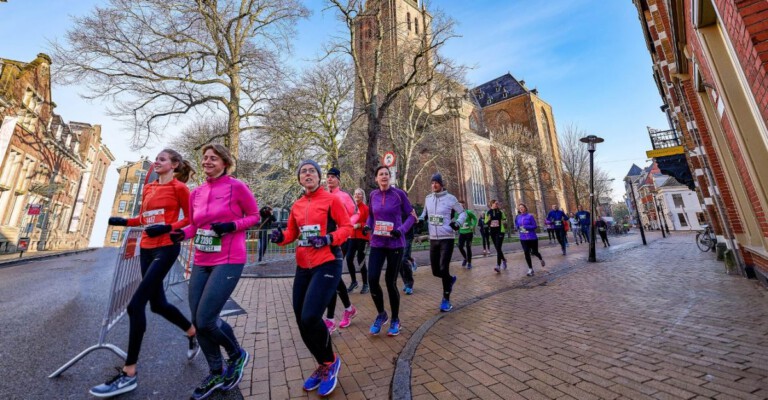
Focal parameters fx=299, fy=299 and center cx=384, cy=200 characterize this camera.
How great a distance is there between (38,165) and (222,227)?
33.9 meters

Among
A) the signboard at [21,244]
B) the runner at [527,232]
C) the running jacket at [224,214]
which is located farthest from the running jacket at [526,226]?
the signboard at [21,244]

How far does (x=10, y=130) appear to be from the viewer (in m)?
19.1

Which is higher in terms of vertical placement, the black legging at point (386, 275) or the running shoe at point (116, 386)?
the black legging at point (386, 275)

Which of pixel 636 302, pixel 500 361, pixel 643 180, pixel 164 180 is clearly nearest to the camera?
pixel 500 361

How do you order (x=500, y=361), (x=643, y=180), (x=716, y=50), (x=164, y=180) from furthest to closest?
(x=643, y=180) < (x=716, y=50) < (x=164, y=180) < (x=500, y=361)

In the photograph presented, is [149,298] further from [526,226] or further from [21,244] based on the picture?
[21,244]

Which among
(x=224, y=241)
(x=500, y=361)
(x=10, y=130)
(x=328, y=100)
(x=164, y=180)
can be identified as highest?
(x=328, y=100)

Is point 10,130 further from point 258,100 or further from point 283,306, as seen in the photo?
point 283,306

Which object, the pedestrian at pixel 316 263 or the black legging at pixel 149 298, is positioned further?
the black legging at pixel 149 298

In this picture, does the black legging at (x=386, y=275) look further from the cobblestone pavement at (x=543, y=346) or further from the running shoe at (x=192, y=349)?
the running shoe at (x=192, y=349)

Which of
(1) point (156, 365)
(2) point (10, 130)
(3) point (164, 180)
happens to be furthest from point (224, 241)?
(2) point (10, 130)

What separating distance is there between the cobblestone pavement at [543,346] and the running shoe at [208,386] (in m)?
0.21

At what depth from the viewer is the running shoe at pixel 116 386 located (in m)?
2.26

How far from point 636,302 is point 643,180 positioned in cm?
8347
